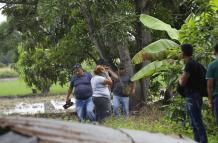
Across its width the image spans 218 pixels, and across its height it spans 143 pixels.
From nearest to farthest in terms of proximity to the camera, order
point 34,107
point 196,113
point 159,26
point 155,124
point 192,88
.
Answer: point 192,88
point 196,113
point 155,124
point 159,26
point 34,107

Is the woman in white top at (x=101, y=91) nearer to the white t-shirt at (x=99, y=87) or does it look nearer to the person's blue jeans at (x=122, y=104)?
the white t-shirt at (x=99, y=87)

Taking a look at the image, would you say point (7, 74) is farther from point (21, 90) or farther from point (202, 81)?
point (202, 81)

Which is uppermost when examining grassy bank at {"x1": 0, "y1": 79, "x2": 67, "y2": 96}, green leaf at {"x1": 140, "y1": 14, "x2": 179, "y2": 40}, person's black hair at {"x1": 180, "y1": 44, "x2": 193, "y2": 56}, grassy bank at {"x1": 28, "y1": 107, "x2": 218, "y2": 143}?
green leaf at {"x1": 140, "y1": 14, "x2": 179, "y2": 40}

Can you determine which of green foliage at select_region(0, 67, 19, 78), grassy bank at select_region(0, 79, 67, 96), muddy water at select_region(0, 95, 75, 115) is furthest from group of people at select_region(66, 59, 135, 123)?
green foliage at select_region(0, 67, 19, 78)

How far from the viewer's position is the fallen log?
3512 mm

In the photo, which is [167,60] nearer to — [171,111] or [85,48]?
[171,111]

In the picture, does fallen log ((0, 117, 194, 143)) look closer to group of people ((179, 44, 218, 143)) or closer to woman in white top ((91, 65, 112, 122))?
group of people ((179, 44, 218, 143))

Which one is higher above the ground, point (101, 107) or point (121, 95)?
point (121, 95)

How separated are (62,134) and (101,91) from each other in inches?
357

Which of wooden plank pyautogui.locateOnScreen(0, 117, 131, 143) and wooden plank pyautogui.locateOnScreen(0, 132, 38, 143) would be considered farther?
wooden plank pyautogui.locateOnScreen(0, 117, 131, 143)

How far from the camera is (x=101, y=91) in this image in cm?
1277

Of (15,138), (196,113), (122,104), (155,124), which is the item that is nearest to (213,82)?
(196,113)

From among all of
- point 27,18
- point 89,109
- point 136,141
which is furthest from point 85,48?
point 136,141

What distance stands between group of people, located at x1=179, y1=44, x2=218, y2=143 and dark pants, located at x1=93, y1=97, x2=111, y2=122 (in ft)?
12.1
